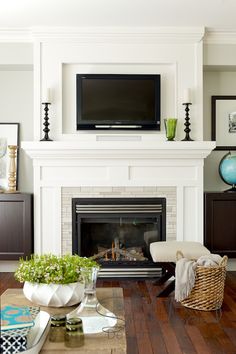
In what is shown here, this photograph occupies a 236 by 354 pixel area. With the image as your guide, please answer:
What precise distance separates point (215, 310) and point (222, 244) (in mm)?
1236

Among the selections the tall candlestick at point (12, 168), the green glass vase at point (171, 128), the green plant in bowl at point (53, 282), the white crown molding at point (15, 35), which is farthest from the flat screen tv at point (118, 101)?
the green plant in bowl at point (53, 282)

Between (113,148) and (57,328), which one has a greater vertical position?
(113,148)

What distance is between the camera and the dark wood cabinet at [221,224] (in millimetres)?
4805

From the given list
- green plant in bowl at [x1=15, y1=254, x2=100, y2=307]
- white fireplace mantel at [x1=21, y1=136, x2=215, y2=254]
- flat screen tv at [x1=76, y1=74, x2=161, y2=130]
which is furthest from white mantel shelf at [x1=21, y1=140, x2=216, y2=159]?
green plant in bowl at [x1=15, y1=254, x2=100, y2=307]

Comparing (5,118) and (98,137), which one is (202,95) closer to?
(98,137)

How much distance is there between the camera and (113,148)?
4.56 m

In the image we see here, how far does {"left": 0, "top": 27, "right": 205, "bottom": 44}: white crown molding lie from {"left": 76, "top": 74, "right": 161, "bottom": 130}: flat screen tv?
15.0 inches

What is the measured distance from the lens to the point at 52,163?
4.66 meters

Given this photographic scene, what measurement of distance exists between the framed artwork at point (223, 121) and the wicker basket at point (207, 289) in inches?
74.5

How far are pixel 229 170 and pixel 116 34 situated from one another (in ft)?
6.19

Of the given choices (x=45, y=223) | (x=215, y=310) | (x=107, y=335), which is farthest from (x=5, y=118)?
(x=107, y=335)

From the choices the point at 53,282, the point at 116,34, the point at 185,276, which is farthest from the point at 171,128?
the point at 53,282

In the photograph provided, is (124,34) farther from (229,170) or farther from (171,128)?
(229,170)

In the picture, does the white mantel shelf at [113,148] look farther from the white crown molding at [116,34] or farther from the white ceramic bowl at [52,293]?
the white ceramic bowl at [52,293]
